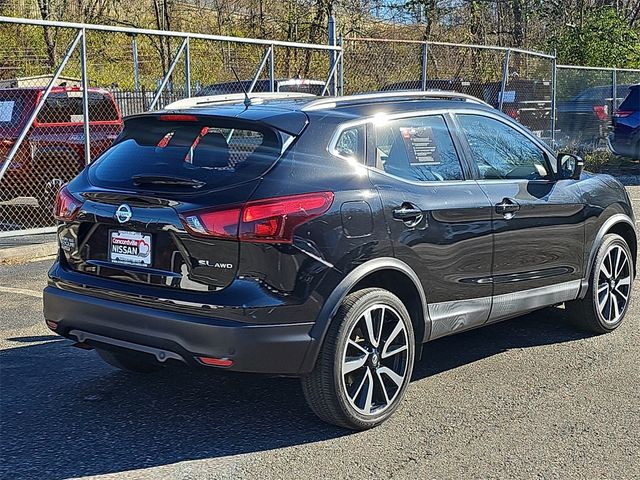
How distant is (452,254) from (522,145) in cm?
131

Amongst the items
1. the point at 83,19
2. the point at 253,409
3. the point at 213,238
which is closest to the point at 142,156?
the point at 213,238

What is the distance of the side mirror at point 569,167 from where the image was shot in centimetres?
613

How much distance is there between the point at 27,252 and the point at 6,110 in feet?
10.9

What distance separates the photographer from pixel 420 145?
520cm

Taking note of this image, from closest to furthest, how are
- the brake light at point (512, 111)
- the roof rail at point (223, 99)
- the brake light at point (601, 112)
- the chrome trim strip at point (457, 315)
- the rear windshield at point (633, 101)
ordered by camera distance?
the chrome trim strip at point (457, 315)
the roof rail at point (223, 99)
the brake light at point (512, 111)
the rear windshield at point (633, 101)
the brake light at point (601, 112)

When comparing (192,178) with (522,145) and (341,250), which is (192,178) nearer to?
(341,250)

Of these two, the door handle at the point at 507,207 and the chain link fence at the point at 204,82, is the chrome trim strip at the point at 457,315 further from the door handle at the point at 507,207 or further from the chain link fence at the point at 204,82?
the chain link fence at the point at 204,82

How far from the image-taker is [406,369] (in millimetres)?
4832

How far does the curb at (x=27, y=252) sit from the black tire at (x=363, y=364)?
6052mm

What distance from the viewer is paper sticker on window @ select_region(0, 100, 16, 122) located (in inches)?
476

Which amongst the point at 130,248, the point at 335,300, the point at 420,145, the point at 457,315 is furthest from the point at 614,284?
the point at 130,248

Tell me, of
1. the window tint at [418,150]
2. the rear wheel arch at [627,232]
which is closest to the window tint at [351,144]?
the window tint at [418,150]

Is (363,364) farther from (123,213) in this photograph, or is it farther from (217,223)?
(123,213)

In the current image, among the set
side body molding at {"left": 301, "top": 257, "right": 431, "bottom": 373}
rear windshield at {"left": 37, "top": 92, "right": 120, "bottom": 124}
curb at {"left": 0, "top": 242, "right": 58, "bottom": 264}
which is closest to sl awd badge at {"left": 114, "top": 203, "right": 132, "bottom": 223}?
side body molding at {"left": 301, "top": 257, "right": 431, "bottom": 373}
